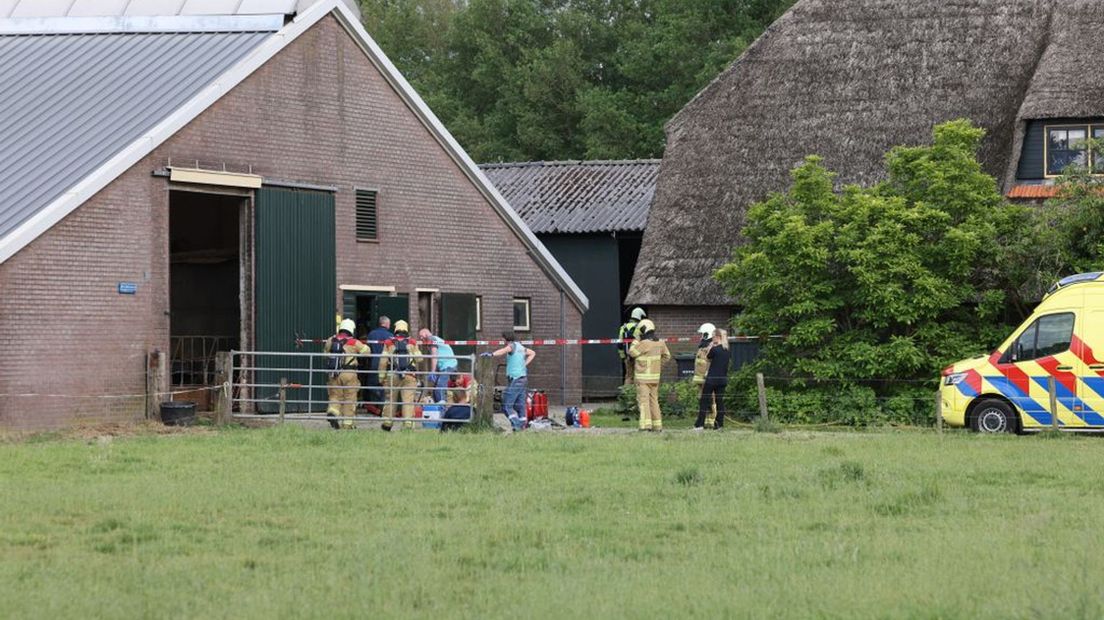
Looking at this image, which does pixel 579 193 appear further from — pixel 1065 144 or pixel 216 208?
pixel 1065 144

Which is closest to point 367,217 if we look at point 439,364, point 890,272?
point 439,364

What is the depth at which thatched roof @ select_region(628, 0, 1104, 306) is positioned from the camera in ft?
117

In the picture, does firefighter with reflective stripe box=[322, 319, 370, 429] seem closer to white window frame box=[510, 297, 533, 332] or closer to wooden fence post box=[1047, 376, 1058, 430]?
white window frame box=[510, 297, 533, 332]

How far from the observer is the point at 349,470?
1873 centimetres

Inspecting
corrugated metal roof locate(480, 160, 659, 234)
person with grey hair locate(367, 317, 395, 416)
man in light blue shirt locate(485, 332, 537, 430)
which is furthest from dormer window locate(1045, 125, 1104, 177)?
person with grey hair locate(367, 317, 395, 416)

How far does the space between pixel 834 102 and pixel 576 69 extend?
3117 centimetres

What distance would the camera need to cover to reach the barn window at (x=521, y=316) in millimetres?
36500

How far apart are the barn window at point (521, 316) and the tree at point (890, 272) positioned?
7.06 m

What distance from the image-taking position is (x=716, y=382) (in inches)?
1062

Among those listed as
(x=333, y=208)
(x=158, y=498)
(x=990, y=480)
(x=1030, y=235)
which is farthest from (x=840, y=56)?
(x=158, y=498)

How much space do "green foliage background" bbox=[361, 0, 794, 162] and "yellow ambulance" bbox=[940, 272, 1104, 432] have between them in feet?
115

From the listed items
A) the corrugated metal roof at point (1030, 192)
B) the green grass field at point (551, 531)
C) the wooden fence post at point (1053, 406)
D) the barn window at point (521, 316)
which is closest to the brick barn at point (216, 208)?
the barn window at point (521, 316)

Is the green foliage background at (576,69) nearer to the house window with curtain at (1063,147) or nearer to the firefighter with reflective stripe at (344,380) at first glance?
the house window with curtain at (1063,147)

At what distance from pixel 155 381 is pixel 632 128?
37955 mm
